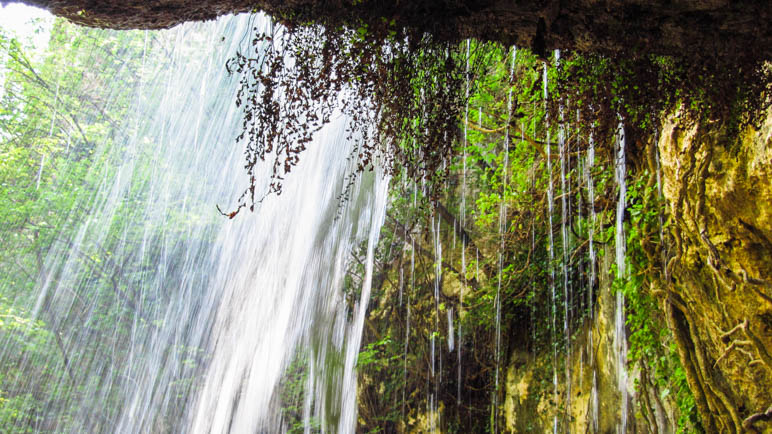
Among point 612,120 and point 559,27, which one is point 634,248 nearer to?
point 612,120

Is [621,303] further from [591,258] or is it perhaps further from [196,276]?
[196,276]

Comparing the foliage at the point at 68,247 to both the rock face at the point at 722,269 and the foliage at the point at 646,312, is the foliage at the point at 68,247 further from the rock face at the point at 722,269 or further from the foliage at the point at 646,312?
the rock face at the point at 722,269

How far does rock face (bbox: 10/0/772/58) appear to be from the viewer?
6.51ft

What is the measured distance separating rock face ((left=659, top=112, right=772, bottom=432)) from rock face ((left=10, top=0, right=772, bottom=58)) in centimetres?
138

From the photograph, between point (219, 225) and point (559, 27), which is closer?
point (559, 27)

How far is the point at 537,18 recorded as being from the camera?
2176 millimetres

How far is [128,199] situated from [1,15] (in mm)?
5962

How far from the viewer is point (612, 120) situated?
2723 mm

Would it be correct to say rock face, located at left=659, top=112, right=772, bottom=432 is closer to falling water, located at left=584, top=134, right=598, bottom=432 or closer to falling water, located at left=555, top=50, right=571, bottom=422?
falling water, located at left=584, top=134, right=598, bottom=432

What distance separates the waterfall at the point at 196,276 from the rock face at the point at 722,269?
514 centimetres

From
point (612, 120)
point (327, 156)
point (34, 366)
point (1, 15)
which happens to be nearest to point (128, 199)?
point (34, 366)

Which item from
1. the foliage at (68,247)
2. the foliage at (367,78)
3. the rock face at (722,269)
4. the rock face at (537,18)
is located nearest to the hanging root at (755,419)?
the rock face at (722,269)

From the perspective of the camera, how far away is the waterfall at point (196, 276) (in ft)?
30.4

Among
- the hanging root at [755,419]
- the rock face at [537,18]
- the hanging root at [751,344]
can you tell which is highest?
the rock face at [537,18]
